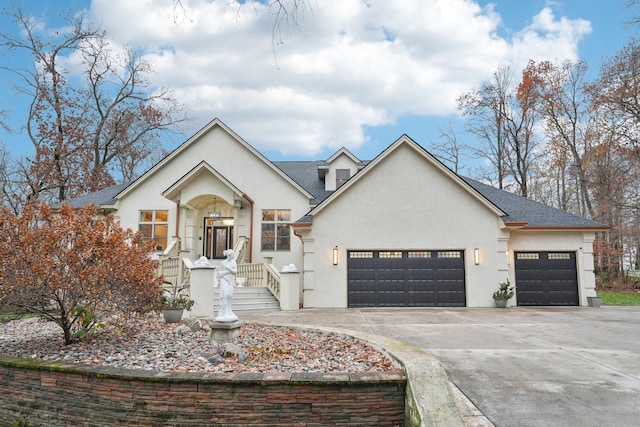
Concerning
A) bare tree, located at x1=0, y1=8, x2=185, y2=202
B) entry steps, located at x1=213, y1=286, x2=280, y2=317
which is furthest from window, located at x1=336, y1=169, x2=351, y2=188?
bare tree, located at x1=0, y1=8, x2=185, y2=202

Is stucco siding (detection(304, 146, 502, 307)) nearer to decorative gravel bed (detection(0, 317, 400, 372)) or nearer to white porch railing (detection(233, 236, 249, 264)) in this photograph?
white porch railing (detection(233, 236, 249, 264))

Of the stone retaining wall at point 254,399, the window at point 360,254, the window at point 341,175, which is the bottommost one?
the stone retaining wall at point 254,399

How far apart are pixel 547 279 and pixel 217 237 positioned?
1371 cm

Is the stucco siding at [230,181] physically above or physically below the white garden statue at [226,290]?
above

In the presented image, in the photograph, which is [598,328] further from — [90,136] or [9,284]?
[90,136]

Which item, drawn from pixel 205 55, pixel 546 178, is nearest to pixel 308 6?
pixel 205 55

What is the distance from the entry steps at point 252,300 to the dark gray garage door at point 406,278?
114 inches

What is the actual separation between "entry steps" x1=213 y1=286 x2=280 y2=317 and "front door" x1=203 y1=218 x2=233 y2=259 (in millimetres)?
4010

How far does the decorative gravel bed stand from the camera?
16.9ft

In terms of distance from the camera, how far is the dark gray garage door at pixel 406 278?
1437cm

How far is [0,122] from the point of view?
2389 centimetres

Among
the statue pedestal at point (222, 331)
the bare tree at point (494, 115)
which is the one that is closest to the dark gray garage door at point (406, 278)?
the statue pedestal at point (222, 331)

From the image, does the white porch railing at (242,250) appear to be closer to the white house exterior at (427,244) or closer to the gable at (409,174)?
the white house exterior at (427,244)

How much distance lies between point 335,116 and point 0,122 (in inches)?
828
